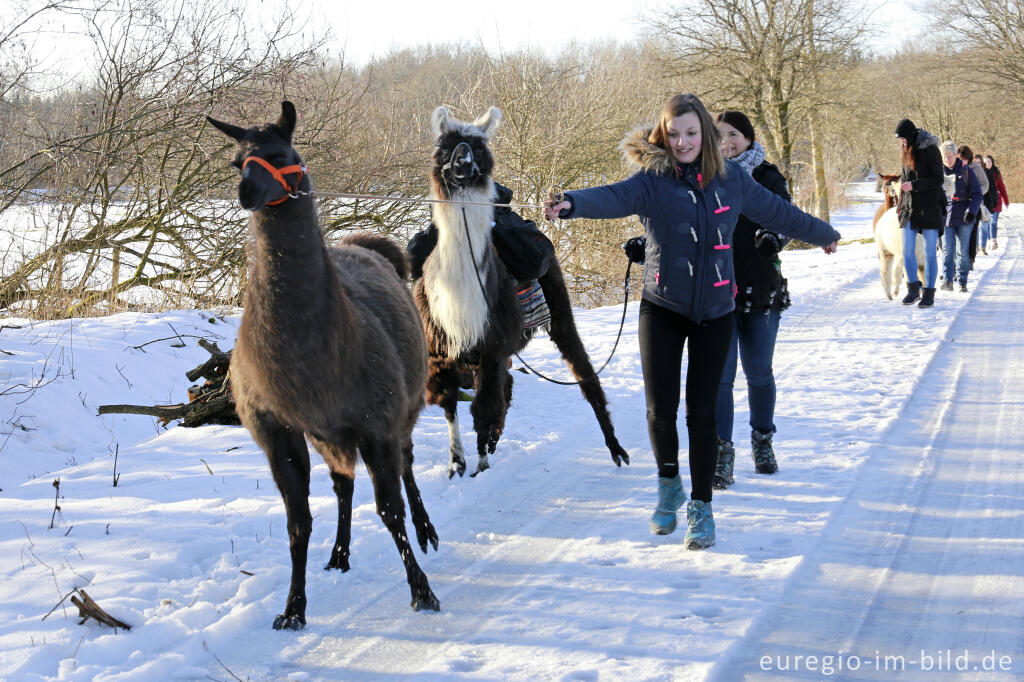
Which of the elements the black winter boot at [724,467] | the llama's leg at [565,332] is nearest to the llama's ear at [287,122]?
the llama's leg at [565,332]

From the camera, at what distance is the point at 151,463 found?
5.20 metres

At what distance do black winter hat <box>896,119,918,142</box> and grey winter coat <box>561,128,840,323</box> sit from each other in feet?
24.4

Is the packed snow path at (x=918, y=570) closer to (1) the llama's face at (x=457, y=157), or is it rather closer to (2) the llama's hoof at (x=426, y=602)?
(2) the llama's hoof at (x=426, y=602)

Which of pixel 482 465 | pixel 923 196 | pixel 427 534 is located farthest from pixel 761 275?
pixel 923 196

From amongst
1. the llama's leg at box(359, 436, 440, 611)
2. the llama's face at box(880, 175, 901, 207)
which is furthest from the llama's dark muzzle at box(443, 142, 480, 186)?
the llama's face at box(880, 175, 901, 207)

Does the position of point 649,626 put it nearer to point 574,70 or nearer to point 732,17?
point 574,70

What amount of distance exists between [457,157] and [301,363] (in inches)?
82.5

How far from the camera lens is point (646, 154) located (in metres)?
3.92

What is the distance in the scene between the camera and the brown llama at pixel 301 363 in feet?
10.1

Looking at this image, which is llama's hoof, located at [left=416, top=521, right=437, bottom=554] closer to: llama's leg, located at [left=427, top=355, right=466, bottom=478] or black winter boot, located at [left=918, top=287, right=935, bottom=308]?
llama's leg, located at [left=427, top=355, right=466, bottom=478]

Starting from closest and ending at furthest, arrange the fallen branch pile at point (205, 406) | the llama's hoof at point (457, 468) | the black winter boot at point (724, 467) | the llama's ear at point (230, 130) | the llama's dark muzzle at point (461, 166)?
1. the llama's ear at point (230, 130)
2. the black winter boot at point (724, 467)
3. the llama's dark muzzle at point (461, 166)
4. the llama's hoof at point (457, 468)
5. the fallen branch pile at point (205, 406)

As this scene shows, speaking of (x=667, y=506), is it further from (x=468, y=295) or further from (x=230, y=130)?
(x=230, y=130)

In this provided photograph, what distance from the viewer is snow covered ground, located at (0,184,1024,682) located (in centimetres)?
289

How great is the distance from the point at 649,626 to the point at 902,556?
4.24 feet
